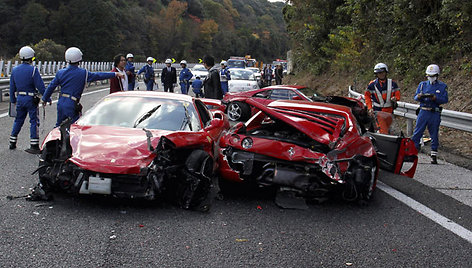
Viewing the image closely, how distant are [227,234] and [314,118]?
2439 millimetres

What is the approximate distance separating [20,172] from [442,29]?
1545 cm

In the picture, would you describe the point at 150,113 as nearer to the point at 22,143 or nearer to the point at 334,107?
the point at 334,107

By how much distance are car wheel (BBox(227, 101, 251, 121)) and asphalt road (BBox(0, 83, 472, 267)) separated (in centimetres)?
963

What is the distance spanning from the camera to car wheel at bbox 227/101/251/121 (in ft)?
53.3

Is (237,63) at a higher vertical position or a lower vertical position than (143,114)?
lower

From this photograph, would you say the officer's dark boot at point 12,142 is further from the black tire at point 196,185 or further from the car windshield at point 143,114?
the black tire at point 196,185

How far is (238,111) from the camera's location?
1633 cm

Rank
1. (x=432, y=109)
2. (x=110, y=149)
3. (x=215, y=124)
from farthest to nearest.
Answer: (x=432, y=109)
(x=215, y=124)
(x=110, y=149)

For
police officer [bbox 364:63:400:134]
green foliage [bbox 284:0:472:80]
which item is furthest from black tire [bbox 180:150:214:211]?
green foliage [bbox 284:0:472:80]

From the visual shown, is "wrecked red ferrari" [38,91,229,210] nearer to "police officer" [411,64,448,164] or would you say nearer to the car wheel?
"police officer" [411,64,448,164]

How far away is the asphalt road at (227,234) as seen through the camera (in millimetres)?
4293

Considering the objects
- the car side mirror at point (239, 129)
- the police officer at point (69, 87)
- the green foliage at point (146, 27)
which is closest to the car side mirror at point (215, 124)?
the car side mirror at point (239, 129)

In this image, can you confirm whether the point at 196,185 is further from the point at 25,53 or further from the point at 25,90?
the point at 25,53

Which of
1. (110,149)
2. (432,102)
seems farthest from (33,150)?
(432,102)
